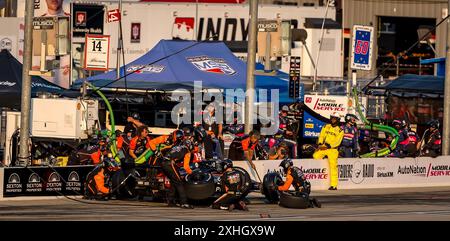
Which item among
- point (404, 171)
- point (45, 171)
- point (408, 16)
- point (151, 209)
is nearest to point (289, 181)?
point (151, 209)

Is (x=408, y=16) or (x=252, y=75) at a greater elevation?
(x=408, y=16)

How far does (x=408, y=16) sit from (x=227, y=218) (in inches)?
1519

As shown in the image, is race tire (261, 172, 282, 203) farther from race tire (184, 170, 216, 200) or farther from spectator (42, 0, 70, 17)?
spectator (42, 0, 70, 17)

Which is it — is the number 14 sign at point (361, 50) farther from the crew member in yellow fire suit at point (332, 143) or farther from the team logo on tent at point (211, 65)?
the crew member in yellow fire suit at point (332, 143)

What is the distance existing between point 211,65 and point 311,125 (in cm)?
343

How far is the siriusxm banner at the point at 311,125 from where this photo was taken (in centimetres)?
3509

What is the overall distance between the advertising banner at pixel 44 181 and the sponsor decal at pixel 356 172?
7.31 metres

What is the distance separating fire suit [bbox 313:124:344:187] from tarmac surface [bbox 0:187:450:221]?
1.70m

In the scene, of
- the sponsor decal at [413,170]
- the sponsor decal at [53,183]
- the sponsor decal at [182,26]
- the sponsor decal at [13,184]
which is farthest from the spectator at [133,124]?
the sponsor decal at [182,26]

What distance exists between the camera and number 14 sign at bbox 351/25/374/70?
33812 mm
